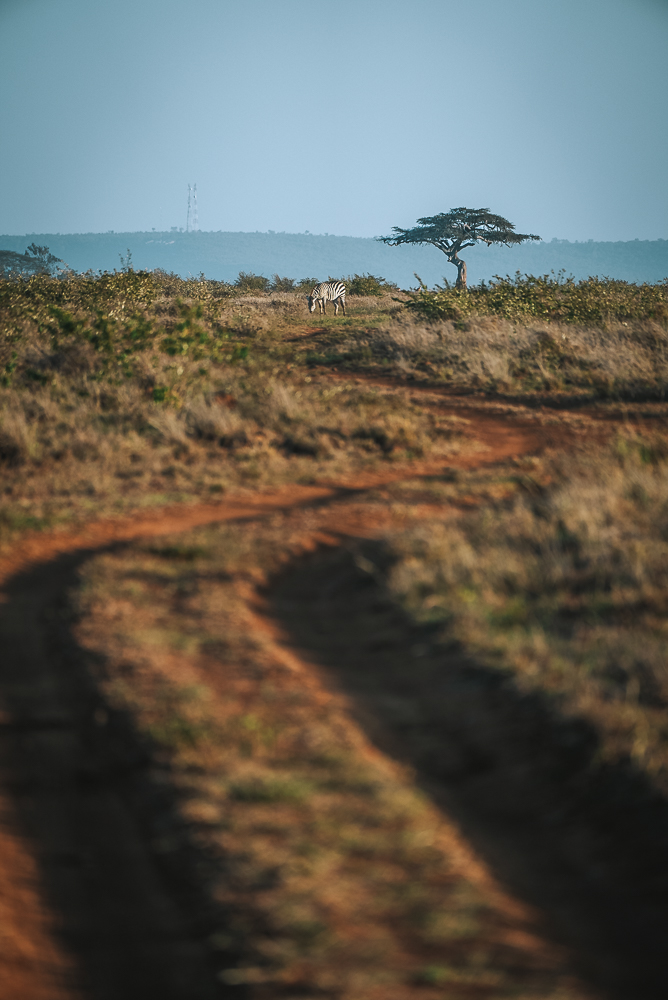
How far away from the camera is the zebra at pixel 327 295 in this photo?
2839 centimetres

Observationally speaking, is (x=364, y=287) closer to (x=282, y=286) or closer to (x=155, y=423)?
(x=282, y=286)

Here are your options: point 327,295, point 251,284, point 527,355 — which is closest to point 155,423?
point 527,355

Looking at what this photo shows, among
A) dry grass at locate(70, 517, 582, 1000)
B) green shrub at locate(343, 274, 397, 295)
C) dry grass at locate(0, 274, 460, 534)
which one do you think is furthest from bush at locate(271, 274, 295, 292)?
dry grass at locate(70, 517, 582, 1000)

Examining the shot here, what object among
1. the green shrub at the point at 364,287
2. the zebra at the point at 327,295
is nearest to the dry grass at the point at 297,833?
the zebra at the point at 327,295

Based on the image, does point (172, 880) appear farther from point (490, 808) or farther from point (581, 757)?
point (581, 757)

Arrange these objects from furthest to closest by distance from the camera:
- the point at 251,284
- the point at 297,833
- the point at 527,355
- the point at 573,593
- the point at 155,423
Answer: the point at 251,284 → the point at 527,355 → the point at 155,423 → the point at 573,593 → the point at 297,833

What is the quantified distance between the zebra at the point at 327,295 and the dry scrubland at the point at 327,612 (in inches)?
607

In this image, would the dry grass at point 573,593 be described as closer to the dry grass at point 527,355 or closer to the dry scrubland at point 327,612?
the dry scrubland at point 327,612

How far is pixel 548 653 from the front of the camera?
4.19 m

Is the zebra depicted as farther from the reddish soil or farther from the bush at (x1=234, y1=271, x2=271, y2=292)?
the reddish soil

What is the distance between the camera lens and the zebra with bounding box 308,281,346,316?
2839 cm

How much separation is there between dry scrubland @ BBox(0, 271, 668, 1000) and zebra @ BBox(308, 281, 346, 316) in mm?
15411

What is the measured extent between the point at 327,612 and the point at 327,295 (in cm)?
2489

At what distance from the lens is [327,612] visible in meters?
5.41
